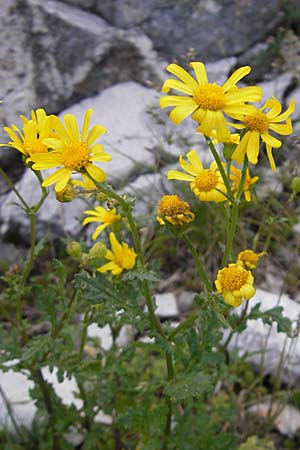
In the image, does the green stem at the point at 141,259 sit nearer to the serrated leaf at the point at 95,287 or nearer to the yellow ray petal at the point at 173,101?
the serrated leaf at the point at 95,287

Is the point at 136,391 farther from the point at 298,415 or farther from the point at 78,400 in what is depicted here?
the point at 298,415

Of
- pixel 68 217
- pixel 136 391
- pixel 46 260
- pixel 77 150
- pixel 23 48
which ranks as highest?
pixel 23 48

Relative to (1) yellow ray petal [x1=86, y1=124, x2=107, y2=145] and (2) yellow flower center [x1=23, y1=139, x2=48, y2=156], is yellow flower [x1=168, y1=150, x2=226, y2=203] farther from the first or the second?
(2) yellow flower center [x1=23, y1=139, x2=48, y2=156]

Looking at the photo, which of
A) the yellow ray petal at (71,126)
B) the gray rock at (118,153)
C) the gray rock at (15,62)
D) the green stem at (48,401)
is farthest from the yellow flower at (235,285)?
the gray rock at (15,62)

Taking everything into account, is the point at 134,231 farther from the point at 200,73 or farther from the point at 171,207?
the point at 200,73

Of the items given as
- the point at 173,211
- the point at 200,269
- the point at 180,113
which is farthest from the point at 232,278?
the point at 180,113

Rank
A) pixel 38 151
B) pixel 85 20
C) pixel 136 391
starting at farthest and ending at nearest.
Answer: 1. pixel 85 20
2. pixel 136 391
3. pixel 38 151

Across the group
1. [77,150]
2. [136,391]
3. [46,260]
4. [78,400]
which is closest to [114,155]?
[46,260]
